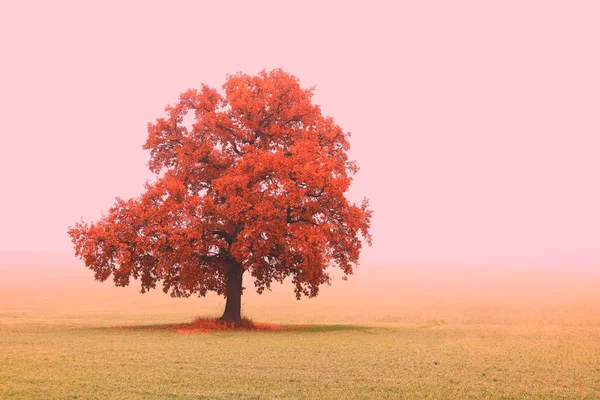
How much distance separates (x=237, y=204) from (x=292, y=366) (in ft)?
42.1

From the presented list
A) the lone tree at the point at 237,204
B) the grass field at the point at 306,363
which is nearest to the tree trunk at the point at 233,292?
the lone tree at the point at 237,204

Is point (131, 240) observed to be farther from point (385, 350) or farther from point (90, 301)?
point (90, 301)

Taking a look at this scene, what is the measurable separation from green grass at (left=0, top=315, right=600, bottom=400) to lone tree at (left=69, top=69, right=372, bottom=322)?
12.9ft

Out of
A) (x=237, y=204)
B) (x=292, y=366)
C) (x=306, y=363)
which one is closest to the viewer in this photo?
(x=292, y=366)

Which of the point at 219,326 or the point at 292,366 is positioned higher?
the point at 219,326

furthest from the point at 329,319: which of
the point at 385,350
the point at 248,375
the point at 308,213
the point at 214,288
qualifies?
the point at 248,375

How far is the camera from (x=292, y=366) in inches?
867

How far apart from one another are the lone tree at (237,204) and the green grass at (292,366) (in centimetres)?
392

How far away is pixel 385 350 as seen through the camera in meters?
27.0

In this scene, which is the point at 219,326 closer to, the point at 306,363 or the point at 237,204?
the point at 237,204

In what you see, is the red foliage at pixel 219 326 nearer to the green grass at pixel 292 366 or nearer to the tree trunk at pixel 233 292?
the tree trunk at pixel 233 292

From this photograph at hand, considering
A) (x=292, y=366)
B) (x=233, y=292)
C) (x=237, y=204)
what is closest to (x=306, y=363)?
(x=292, y=366)

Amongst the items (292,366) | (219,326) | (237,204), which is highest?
(237,204)

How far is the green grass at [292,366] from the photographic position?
58.5ft
